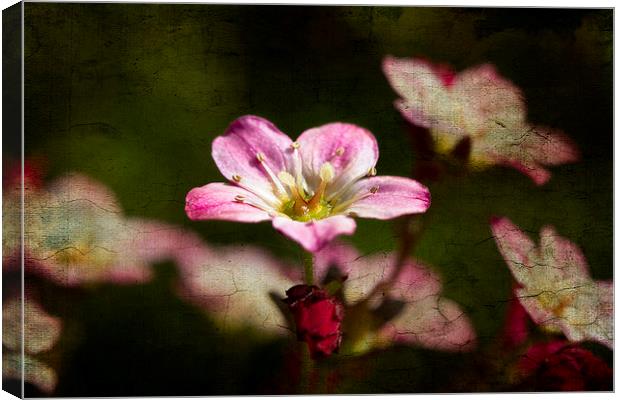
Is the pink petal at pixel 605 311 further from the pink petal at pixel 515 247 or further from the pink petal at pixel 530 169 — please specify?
the pink petal at pixel 530 169

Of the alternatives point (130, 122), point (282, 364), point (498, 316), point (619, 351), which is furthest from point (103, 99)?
point (619, 351)

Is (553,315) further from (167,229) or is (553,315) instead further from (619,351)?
(167,229)

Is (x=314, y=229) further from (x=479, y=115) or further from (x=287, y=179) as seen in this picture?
(x=479, y=115)

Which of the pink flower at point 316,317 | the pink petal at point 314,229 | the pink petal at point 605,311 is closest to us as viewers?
the pink petal at point 314,229

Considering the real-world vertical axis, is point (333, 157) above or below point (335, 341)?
above

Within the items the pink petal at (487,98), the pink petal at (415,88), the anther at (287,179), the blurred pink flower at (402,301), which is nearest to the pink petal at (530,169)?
the pink petal at (487,98)

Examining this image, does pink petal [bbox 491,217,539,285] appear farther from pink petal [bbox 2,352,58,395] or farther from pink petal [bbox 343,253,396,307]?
pink petal [bbox 2,352,58,395]
